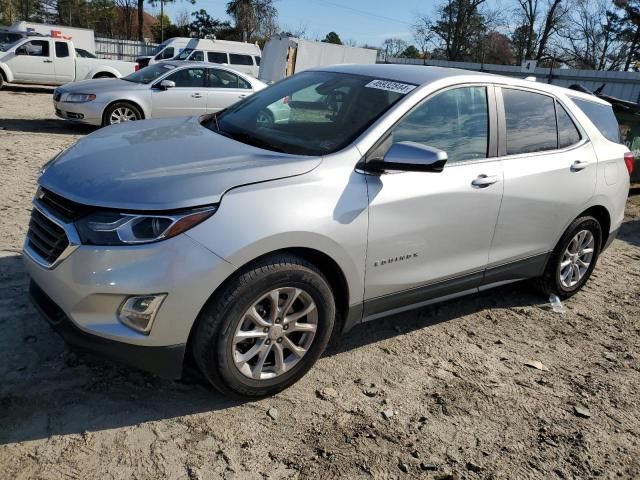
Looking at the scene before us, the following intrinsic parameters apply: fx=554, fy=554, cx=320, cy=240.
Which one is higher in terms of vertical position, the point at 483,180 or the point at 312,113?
the point at 312,113

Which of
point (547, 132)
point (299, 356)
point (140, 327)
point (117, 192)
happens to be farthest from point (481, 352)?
point (117, 192)

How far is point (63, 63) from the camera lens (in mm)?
17812

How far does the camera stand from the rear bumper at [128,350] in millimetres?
2559

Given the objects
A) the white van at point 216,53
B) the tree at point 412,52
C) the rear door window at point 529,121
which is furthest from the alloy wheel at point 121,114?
the tree at point 412,52

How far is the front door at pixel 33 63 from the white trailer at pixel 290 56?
22.9 ft

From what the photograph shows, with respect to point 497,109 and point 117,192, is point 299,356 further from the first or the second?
point 497,109

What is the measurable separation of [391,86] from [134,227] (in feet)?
5.97

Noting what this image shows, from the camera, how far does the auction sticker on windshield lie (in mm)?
3363

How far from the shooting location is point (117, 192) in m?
2.57

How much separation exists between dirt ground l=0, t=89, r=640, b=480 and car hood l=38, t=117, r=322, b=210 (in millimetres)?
1066

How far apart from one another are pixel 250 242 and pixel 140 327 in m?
0.63

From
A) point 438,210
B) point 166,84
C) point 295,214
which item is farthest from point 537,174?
point 166,84

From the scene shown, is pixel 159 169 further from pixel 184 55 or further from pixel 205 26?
pixel 205 26

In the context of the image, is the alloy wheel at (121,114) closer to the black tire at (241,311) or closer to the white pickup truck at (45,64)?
the white pickup truck at (45,64)
